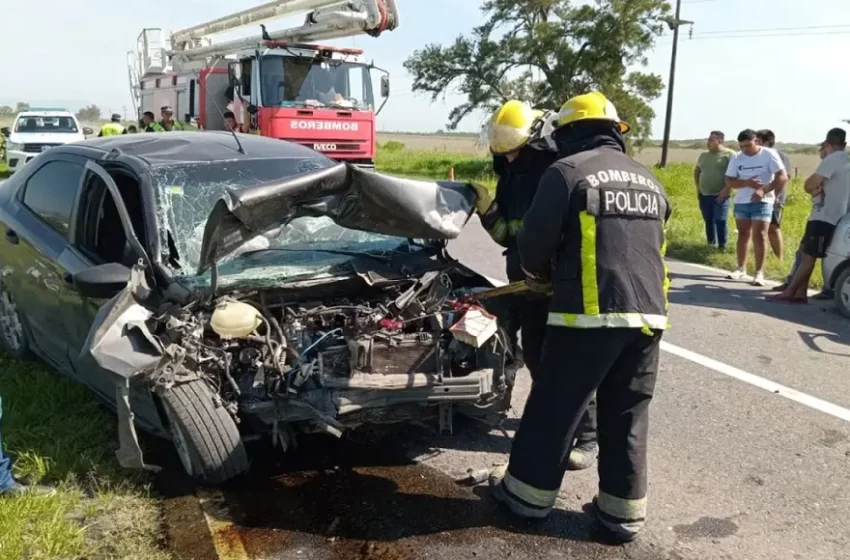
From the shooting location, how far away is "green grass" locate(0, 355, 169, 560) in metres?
3.21

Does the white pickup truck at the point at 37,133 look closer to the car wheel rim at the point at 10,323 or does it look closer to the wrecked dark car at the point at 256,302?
the car wheel rim at the point at 10,323

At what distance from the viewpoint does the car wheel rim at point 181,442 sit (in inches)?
141

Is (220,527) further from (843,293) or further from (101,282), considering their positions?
(843,293)

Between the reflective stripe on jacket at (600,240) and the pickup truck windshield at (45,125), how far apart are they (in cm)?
1879

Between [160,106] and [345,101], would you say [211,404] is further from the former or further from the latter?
[160,106]

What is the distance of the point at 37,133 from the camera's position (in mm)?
18906

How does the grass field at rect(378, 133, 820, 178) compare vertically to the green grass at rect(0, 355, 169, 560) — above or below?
below

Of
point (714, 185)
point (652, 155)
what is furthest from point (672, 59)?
point (714, 185)

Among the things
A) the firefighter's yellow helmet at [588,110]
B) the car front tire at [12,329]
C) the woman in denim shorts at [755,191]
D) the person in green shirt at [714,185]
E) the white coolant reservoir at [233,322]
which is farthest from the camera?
the person in green shirt at [714,185]

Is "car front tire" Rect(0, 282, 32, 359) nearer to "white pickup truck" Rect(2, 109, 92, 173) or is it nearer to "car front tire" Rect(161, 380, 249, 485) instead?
"car front tire" Rect(161, 380, 249, 485)

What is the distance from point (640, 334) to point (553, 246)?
52 centimetres

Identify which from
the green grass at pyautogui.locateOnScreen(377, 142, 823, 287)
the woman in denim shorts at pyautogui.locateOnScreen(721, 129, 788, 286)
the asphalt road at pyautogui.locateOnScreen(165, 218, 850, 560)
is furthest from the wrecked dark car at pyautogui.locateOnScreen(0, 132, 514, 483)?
the green grass at pyautogui.locateOnScreen(377, 142, 823, 287)

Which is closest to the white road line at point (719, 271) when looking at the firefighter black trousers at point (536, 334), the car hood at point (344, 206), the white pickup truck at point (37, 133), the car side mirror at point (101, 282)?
the firefighter black trousers at point (536, 334)

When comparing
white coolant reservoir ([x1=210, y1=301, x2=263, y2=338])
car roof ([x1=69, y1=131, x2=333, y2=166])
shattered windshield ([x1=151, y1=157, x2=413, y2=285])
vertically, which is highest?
car roof ([x1=69, y1=131, x2=333, y2=166])
